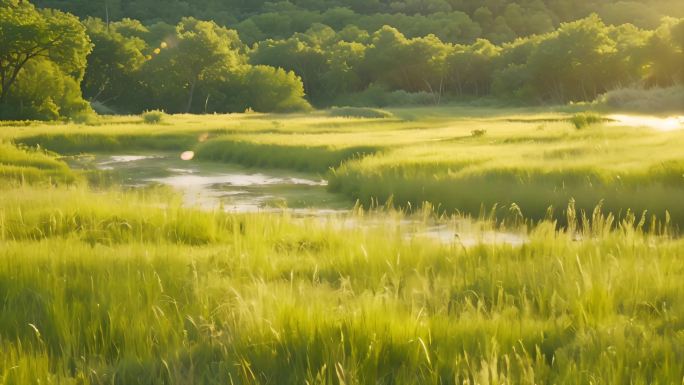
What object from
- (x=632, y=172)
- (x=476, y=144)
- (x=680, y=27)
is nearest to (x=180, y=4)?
(x=680, y=27)

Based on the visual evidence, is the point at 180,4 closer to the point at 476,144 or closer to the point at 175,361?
the point at 476,144

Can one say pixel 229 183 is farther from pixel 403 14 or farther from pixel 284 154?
pixel 403 14

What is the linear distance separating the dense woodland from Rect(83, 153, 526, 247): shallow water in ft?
72.0

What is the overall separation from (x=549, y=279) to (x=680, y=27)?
178 feet

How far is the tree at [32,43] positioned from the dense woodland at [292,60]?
8 cm

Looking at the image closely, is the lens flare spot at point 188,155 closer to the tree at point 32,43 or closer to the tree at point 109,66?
the tree at point 32,43

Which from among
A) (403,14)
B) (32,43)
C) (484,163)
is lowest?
(484,163)

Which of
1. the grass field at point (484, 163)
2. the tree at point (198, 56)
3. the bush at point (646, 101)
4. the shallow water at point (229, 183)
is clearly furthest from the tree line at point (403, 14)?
the shallow water at point (229, 183)

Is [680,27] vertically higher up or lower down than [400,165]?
higher up

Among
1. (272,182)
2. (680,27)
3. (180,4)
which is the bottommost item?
(272,182)

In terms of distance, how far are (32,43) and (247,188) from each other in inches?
1202

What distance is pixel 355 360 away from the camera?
4695mm

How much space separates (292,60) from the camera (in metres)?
96.8

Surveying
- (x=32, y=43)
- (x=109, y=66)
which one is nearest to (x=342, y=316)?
(x=32, y=43)
